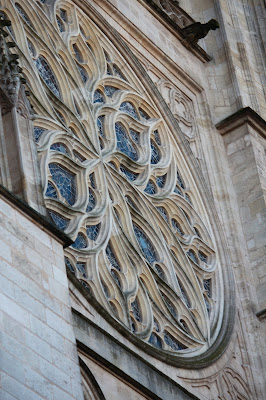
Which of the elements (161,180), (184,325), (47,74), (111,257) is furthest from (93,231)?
(161,180)

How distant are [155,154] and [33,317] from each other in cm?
626

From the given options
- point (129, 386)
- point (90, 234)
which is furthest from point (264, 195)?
point (129, 386)

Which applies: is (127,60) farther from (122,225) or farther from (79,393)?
(79,393)

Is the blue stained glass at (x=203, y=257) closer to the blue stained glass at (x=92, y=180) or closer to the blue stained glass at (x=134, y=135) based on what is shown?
the blue stained glass at (x=134, y=135)

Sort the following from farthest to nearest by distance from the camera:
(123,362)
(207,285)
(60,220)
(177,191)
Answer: (177,191) < (207,285) < (60,220) < (123,362)

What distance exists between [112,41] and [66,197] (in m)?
3.13

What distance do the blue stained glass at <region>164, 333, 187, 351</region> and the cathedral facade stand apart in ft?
0.06

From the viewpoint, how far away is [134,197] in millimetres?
15266

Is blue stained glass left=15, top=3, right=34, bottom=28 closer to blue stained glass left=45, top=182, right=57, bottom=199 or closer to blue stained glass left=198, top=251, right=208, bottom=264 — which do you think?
blue stained glass left=45, top=182, right=57, bottom=199

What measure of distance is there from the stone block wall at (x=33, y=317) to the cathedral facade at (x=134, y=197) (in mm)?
17

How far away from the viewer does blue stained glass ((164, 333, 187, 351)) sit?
47.0ft

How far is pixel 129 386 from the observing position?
1267 centimetres

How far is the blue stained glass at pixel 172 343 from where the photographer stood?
47.0 ft

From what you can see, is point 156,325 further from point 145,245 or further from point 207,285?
point 207,285
